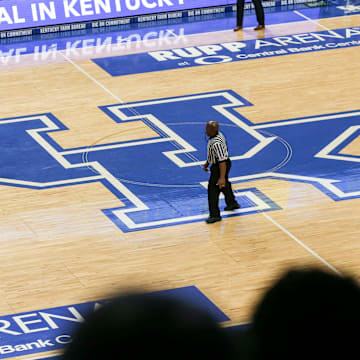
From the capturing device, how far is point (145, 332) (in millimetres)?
1606

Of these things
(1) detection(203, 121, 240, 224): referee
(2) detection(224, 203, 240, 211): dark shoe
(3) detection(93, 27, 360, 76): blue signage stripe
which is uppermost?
(1) detection(203, 121, 240, 224): referee

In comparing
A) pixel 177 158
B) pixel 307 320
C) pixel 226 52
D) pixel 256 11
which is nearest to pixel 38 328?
pixel 177 158

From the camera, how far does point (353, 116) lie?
18828mm

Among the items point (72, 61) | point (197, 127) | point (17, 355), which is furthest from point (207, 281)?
point (72, 61)

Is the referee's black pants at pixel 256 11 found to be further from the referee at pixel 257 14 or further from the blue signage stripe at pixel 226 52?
the blue signage stripe at pixel 226 52

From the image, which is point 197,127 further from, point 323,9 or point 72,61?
point 323,9

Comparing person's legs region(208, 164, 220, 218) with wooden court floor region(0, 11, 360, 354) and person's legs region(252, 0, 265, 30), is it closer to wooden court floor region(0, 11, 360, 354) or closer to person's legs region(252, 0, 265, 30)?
wooden court floor region(0, 11, 360, 354)

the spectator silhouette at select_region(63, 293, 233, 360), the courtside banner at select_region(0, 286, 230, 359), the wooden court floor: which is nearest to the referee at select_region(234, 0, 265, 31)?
the wooden court floor

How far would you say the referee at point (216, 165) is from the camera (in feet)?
42.9

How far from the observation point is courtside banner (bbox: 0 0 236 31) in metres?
25.1

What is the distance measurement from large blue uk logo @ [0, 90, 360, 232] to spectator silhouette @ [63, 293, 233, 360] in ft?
40.4

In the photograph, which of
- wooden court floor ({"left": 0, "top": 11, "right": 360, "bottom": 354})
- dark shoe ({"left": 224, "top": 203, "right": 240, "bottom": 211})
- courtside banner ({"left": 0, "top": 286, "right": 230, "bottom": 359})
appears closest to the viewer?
courtside banner ({"left": 0, "top": 286, "right": 230, "bottom": 359})

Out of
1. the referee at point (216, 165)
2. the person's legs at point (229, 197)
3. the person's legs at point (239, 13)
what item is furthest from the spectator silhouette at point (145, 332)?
the person's legs at point (239, 13)

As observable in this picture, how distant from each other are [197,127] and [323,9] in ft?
34.2
